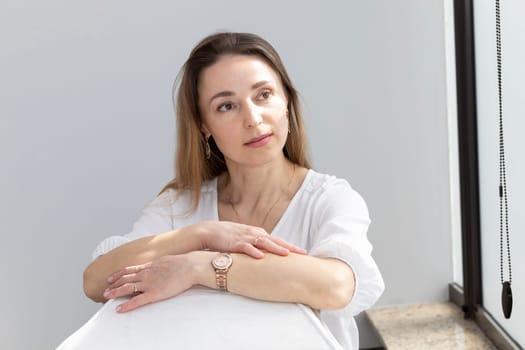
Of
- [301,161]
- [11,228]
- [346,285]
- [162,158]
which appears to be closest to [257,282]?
[346,285]

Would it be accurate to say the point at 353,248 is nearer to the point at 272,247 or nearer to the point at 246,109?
the point at 272,247

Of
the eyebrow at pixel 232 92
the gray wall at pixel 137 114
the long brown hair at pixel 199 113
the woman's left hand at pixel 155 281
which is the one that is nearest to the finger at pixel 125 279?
the woman's left hand at pixel 155 281

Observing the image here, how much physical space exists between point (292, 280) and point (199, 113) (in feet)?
2.58

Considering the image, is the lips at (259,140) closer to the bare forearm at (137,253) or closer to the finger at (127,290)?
the bare forearm at (137,253)

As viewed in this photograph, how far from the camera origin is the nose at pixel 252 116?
180 cm

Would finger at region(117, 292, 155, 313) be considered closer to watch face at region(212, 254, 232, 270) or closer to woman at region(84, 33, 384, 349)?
woman at region(84, 33, 384, 349)

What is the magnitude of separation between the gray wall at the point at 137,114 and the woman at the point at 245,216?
2.85 ft

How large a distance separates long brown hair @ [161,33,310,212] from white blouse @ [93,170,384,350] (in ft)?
0.17

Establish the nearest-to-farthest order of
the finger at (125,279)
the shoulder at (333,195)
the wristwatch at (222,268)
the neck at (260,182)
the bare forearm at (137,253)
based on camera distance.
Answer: the wristwatch at (222,268) → the finger at (125,279) → the bare forearm at (137,253) → the shoulder at (333,195) → the neck at (260,182)

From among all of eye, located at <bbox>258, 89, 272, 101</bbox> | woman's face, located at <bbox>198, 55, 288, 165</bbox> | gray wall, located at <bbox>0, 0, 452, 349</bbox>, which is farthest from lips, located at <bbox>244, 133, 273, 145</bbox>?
gray wall, located at <bbox>0, 0, 452, 349</bbox>

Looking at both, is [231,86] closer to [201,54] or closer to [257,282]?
[201,54]

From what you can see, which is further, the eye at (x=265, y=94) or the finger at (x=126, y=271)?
the eye at (x=265, y=94)

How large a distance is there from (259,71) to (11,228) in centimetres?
155

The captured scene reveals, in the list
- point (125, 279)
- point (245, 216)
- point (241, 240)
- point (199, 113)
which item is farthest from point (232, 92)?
point (125, 279)
